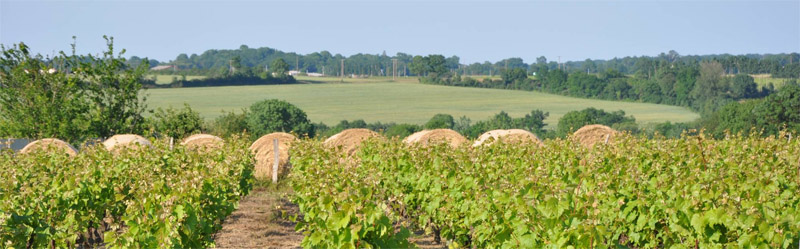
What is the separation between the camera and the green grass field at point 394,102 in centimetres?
5897

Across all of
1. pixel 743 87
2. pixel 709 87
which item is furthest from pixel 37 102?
pixel 743 87

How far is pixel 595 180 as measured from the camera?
347 inches

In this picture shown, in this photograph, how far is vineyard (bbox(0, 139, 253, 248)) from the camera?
A: 22.9 ft

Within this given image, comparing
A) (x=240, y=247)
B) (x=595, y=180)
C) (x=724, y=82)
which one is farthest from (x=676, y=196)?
(x=724, y=82)

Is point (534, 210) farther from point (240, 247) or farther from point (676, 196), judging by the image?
A: point (240, 247)

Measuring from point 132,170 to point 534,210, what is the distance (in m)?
5.43

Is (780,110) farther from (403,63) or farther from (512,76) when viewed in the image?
(403,63)

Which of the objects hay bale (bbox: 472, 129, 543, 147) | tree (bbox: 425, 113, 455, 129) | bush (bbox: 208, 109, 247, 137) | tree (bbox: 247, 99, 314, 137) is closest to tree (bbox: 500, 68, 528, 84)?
tree (bbox: 425, 113, 455, 129)

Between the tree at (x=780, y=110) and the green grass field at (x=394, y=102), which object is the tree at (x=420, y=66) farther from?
the tree at (x=780, y=110)

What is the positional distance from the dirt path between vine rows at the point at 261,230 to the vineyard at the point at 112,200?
0.92 meters

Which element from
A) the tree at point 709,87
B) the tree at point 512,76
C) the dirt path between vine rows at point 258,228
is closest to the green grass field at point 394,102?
the tree at point 709,87

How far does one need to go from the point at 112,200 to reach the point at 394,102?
5853 centimetres

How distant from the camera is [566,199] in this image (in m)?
6.66

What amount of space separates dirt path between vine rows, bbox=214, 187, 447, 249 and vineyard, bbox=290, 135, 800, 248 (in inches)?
33.8
